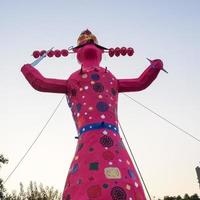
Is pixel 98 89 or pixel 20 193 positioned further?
pixel 20 193

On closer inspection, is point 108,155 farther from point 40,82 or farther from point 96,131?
point 40,82

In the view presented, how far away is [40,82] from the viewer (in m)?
6.82

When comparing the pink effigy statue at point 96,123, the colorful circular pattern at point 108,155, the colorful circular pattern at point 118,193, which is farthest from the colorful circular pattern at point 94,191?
the colorful circular pattern at point 108,155

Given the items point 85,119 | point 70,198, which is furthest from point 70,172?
point 85,119

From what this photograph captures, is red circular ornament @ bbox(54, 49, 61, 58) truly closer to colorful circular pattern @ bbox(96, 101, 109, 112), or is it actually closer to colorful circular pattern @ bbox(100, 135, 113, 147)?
colorful circular pattern @ bbox(96, 101, 109, 112)

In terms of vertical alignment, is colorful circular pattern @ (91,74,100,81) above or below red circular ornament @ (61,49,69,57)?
below

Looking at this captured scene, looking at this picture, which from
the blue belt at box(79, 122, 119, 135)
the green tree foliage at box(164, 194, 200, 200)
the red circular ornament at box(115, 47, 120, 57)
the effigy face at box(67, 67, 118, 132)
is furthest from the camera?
Answer: the green tree foliage at box(164, 194, 200, 200)

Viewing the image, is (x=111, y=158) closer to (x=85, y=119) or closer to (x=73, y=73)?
(x=85, y=119)

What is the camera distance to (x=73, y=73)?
23.6ft

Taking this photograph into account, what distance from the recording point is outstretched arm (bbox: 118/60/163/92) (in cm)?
742

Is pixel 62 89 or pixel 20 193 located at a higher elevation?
pixel 20 193

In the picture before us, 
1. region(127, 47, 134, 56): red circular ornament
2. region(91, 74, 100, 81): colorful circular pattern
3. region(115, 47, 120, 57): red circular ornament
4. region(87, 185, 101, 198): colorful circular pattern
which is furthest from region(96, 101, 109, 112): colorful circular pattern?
region(127, 47, 134, 56): red circular ornament

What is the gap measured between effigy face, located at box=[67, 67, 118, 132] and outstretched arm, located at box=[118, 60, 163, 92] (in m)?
0.28

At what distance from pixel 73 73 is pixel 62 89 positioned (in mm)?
424
